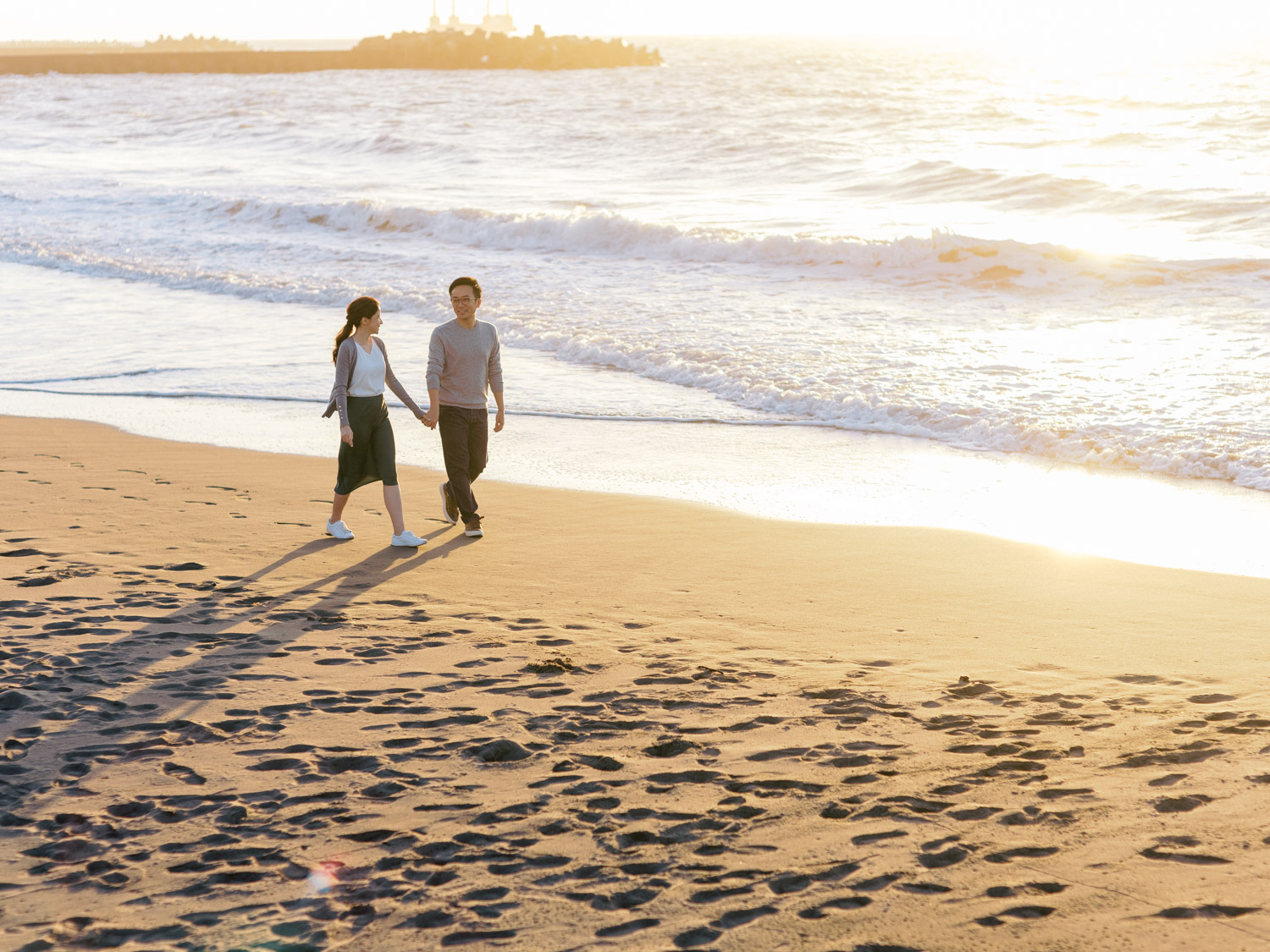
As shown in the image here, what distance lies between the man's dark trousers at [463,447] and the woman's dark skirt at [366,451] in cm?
36

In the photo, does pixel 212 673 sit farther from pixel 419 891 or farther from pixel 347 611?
pixel 419 891

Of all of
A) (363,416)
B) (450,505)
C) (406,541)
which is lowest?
(406,541)

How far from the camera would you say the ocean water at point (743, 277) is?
30.7 feet

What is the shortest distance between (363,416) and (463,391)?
2.06 ft

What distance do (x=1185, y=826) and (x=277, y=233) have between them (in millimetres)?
21268

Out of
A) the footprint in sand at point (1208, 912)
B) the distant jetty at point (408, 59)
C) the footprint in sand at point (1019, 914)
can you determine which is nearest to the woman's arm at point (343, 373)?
the footprint in sand at point (1019, 914)

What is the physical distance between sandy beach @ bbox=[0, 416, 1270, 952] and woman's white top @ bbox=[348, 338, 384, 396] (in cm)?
91

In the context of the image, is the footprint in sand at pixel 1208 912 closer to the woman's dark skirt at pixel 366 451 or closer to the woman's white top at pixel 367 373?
the woman's dark skirt at pixel 366 451

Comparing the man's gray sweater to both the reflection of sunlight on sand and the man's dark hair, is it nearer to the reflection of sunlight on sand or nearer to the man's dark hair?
the man's dark hair

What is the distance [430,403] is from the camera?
6.48 meters

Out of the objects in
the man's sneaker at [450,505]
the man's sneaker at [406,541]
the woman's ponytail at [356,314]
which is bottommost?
the man's sneaker at [406,541]

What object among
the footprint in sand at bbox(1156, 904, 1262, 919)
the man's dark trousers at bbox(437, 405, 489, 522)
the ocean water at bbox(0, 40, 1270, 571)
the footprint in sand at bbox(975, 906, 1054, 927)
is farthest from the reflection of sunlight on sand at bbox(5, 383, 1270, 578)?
the footprint in sand at bbox(975, 906, 1054, 927)

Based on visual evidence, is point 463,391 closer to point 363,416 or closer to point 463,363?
point 463,363

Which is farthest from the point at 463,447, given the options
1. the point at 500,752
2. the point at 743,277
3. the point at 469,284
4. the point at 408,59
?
the point at 408,59
